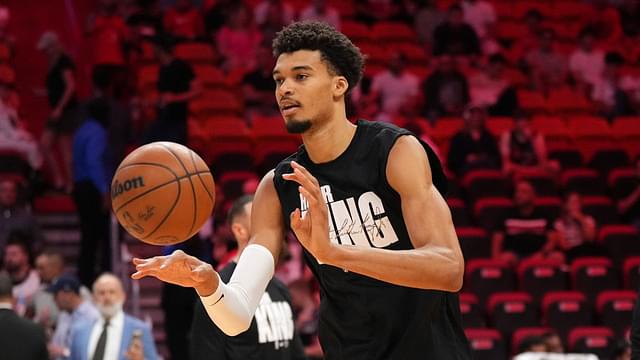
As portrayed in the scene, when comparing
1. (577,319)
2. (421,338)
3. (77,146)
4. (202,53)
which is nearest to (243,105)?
(202,53)

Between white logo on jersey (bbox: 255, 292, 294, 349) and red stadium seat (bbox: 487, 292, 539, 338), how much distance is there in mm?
4532

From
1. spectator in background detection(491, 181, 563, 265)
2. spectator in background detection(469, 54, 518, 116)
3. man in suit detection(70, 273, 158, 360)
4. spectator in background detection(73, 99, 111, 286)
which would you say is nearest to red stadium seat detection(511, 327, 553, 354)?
spectator in background detection(491, 181, 563, 265)

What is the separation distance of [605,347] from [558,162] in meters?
3.82

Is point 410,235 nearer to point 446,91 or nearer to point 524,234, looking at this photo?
point 524,234

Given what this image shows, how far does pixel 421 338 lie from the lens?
4020 mm

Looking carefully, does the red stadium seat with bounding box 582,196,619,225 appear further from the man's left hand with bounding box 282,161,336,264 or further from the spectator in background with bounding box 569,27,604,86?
the man's left hand with bounding box 282,161,336,264

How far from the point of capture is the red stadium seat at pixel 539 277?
1105 centimetres

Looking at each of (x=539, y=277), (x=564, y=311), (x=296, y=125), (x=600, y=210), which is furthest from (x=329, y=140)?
(x=600, y=210)

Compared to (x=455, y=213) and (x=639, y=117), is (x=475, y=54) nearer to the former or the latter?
(x=639, y=117)

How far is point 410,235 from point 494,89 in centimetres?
1148

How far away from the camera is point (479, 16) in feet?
54.1

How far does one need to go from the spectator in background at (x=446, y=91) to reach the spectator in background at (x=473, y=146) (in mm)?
1184

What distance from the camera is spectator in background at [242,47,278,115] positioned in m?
13.9

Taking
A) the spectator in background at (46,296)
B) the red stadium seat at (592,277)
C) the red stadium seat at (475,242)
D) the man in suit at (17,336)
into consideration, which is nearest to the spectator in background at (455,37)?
the red stadium seat at (475,242)
